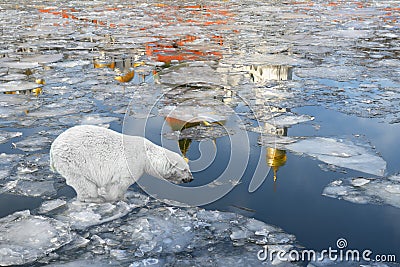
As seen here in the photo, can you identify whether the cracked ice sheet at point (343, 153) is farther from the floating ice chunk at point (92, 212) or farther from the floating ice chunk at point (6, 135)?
the floating ice chunk at point (6, 135)

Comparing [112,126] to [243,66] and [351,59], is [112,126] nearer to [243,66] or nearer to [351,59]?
[243,66]

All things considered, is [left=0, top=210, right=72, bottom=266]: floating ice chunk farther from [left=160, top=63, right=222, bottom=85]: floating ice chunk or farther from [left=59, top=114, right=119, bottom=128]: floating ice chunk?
[left=160, top=63, right=222, bottom=85]: floating ice chunk

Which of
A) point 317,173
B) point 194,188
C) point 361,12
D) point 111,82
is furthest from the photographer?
point 361,12

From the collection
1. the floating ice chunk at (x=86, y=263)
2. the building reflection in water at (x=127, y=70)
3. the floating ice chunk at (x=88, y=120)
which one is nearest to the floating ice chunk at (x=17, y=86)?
the building reflection in water at (x=127, y=70)

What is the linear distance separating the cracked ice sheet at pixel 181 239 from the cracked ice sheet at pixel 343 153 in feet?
4.71

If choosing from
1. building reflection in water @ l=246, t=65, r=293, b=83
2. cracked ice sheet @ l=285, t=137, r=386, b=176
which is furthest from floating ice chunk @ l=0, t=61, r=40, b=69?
cracked ice sheet @ l=285, t=137, r=386, b=176

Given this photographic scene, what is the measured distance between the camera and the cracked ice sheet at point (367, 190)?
368 centimetres

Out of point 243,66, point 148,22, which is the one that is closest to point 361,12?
point 148,22

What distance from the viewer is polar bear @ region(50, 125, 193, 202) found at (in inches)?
136

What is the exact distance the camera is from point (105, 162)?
3.50 meters

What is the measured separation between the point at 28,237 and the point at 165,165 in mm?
1191

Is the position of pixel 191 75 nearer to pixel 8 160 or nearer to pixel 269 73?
pixel 269 73

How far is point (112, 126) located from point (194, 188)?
74.1 inches

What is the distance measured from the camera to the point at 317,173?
4.16 metres
